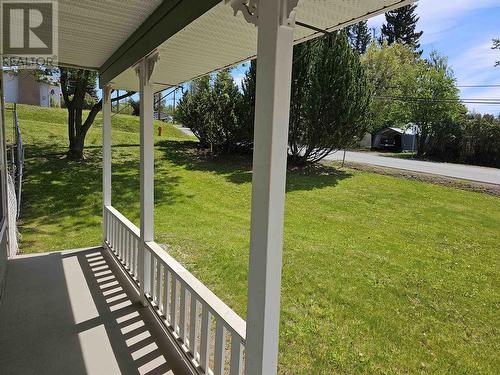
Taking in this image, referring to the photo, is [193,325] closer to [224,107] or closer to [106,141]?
[106,141]

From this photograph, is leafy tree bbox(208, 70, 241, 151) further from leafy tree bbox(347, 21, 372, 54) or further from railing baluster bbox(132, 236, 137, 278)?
leafy tree bbox(347, 21, 372, 54)

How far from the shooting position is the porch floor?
246cm

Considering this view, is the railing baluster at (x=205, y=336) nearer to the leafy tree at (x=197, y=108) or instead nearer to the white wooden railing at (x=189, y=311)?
the white wooden railing at (x=189, y=311)

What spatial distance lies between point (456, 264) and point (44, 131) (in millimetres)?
14062

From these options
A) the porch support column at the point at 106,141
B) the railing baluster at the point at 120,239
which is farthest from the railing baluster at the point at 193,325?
the porch support column at the point at 106,141

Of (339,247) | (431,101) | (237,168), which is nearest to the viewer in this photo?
(339,247)

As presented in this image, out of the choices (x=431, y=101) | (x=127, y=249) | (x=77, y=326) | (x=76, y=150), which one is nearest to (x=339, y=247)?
(x=127, y=249)

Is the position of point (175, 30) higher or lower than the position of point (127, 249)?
higher

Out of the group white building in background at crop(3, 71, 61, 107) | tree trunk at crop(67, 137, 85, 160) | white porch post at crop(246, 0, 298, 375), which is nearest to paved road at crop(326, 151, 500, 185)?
tree trunk at crop(67, 137, 85, 160)

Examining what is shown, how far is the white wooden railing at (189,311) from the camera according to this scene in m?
1.98

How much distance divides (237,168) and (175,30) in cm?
967

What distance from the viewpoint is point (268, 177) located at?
142 centimetres

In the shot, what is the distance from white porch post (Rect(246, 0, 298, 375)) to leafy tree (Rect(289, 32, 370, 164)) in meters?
9.95

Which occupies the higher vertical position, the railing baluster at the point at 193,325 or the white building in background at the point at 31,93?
the white building in background at the point at 31,93
